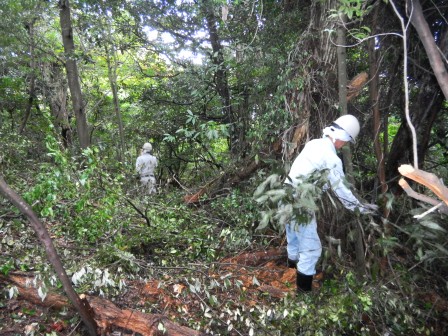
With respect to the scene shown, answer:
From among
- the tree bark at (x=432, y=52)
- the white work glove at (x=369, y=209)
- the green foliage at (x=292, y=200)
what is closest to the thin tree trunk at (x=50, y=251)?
the green foliage at (x=292, y=200)

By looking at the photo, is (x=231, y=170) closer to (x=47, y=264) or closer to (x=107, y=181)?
(x=107, y=181)

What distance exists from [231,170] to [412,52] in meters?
2.84

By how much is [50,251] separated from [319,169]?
2.12 metres

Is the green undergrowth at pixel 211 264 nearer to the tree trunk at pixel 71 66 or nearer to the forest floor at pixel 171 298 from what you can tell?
the forest floor at pixel 171 298

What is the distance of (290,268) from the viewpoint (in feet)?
12.6

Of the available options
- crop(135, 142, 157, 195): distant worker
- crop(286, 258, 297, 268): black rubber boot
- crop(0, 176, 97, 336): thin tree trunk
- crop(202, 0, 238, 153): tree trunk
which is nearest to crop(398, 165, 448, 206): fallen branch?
crop(286, 258, 297, 268): black rubber boot

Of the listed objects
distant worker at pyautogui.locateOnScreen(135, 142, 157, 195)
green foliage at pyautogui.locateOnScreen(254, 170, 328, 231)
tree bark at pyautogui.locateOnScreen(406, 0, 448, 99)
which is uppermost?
tree bark at pyautogui.locateOnScreen(406, 0, 448, 99)

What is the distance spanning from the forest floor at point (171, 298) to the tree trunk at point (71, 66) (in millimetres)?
3988

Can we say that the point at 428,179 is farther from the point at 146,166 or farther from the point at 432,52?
the point at 146,166

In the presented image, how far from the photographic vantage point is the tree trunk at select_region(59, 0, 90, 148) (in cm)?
594

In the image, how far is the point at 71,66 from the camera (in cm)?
618

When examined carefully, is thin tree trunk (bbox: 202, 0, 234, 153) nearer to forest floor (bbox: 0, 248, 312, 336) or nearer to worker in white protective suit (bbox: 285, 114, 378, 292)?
forest floor (bbox: 0, 248, 312, 336)

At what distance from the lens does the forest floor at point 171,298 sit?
8.86 feet

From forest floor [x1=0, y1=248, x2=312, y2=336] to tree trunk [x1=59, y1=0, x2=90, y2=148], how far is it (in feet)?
13.1
